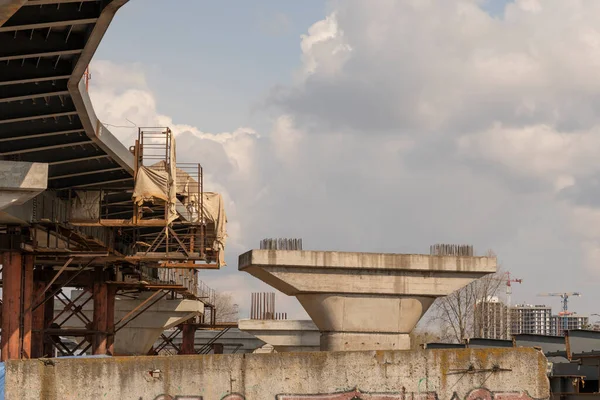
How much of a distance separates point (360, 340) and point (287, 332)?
27.8 meters

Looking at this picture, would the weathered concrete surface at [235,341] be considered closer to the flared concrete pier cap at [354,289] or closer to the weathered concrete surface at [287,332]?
the weathered concrete surface at [287,332]

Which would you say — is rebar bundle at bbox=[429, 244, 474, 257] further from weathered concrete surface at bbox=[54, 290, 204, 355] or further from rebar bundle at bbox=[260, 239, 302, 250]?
weathered concrete surface at bbox=[54, 290, 204, 355]

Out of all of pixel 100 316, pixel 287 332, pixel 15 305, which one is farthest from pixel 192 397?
pixel 287 332

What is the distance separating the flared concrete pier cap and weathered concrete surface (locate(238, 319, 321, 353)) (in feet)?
88.6

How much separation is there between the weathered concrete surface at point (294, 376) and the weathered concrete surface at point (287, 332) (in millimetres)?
42412

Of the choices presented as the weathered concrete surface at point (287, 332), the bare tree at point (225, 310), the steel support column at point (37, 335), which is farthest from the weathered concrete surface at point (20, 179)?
the bare tree at point (225, 310)

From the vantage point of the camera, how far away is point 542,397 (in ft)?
64.5

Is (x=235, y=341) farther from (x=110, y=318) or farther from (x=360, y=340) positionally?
(x=360, y=340)

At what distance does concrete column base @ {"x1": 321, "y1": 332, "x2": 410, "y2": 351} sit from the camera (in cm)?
3441

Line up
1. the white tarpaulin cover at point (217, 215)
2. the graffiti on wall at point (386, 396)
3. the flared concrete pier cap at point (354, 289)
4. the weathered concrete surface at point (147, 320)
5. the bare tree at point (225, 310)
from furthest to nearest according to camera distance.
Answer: the bare tree at point (225, 310) → the weathered concrete surface at point (147, 320) → the white tarpaulin cover at point (217, 215) → the flared concrete pier cap at point (354, 289) → the graffiti on wall at point (386, 396)

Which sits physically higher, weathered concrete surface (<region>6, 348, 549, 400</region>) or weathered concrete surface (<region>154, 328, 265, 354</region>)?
weathered concrete surface (<region>6, 348, 549, 400</region>)

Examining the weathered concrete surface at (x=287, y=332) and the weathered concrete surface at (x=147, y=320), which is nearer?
the weathered concrete surface at (x=147, y=320)

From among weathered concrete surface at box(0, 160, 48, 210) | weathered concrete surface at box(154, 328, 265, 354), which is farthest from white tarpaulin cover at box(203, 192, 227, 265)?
weathered concrete surface at box(154, 328, 265, 354)

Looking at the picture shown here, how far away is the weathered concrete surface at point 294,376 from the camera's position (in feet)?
59.1
